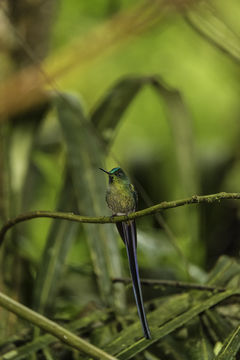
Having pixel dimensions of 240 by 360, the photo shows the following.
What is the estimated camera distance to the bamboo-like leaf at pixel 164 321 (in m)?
0.56

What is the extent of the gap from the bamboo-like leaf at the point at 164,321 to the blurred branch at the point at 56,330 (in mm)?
92

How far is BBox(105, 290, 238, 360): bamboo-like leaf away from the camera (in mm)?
558

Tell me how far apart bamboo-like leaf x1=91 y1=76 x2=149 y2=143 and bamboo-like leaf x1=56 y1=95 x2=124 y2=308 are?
Result: 0.10 feet

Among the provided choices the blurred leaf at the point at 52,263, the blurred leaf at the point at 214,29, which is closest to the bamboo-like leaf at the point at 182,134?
the blurred leaf at the point at 214,29

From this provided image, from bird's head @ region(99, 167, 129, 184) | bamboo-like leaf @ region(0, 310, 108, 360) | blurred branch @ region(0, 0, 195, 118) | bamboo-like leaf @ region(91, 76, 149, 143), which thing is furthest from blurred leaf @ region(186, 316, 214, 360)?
blurred branch @ region(0, 0, 195, 118)

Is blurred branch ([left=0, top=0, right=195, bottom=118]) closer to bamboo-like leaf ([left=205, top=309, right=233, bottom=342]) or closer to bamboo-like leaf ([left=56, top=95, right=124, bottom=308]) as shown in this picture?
bamboo-like leaf ([left=56, top=95, right=124, bottom=308])

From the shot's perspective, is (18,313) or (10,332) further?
(10,332)

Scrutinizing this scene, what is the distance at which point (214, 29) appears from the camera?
102cm

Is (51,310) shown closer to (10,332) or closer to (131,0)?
(10,332)

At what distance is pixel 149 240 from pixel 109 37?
0.69 meters

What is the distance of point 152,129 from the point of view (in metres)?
2.66

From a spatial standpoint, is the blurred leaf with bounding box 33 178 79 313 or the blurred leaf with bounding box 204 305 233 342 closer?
the blurred leaf with bounding box 204 305 233 342

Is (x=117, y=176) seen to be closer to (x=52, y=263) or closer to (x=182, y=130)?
(x=52, y=263)

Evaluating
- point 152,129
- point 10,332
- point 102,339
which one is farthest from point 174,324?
point 152,129
